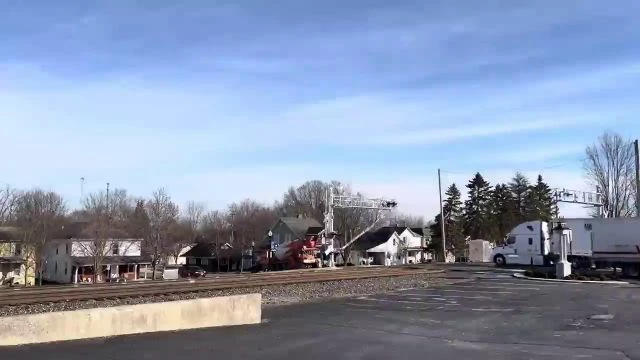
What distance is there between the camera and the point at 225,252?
9969 centimetres

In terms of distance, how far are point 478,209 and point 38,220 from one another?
221 ft

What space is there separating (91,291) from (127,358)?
12.5 meters

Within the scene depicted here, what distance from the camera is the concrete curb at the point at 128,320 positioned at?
10.8m

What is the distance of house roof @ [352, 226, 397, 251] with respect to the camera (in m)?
99.9

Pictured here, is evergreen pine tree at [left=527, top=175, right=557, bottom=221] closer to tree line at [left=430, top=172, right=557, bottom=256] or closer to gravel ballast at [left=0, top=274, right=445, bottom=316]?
tree line at [left=430, top=172, right=557, bottom=256]

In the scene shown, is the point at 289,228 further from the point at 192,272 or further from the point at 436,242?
the point at 192,272

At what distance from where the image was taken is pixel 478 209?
340 feet

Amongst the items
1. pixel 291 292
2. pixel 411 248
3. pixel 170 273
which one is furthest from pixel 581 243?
pixel 411 248

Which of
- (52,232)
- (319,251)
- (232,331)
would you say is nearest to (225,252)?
(52,232)

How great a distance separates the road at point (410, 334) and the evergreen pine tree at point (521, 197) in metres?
86.5

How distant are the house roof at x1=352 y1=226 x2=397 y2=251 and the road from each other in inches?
3064

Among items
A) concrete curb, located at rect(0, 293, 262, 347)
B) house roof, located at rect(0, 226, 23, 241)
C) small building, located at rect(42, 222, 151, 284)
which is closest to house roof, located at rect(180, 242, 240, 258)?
small building, located at rect(42, 222, 151, 284)

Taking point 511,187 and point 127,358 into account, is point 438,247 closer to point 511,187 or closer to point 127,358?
point 511,187

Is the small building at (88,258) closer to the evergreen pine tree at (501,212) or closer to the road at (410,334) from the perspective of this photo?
the evergreen pine tree at (501,212)
